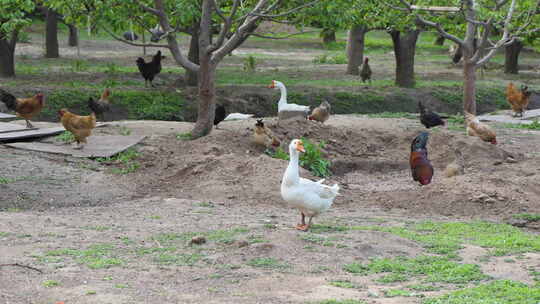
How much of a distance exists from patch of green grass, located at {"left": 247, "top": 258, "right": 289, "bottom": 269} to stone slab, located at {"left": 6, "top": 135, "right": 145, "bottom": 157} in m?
6.18

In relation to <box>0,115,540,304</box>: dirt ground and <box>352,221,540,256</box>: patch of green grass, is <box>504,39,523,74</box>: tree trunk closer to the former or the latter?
<box>0,115,540,304</box>: dirt ground

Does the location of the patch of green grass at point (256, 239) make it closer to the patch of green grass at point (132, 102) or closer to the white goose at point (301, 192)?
the white goose at point (301, 192)

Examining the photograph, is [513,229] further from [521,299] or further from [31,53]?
[31,53]

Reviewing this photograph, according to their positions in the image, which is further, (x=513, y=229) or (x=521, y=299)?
(x=513, y=229)

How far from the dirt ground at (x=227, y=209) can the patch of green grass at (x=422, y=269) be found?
16cm

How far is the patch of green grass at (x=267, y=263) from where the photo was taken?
7.13 m

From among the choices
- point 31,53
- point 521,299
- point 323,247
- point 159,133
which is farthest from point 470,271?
point 31,53

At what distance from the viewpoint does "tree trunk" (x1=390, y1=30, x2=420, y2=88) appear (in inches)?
904

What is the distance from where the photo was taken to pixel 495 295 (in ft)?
20.6

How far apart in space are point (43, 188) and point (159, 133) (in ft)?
13.0

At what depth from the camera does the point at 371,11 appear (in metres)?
17.7

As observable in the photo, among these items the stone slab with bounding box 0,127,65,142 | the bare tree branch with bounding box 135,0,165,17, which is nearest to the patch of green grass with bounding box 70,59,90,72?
the stone slab with bounding box 0,127,65,142

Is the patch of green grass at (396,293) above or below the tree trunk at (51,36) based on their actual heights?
below

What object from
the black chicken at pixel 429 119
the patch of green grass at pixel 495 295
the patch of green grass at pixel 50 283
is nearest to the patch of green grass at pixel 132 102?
the black chicken at pixel 429 119
